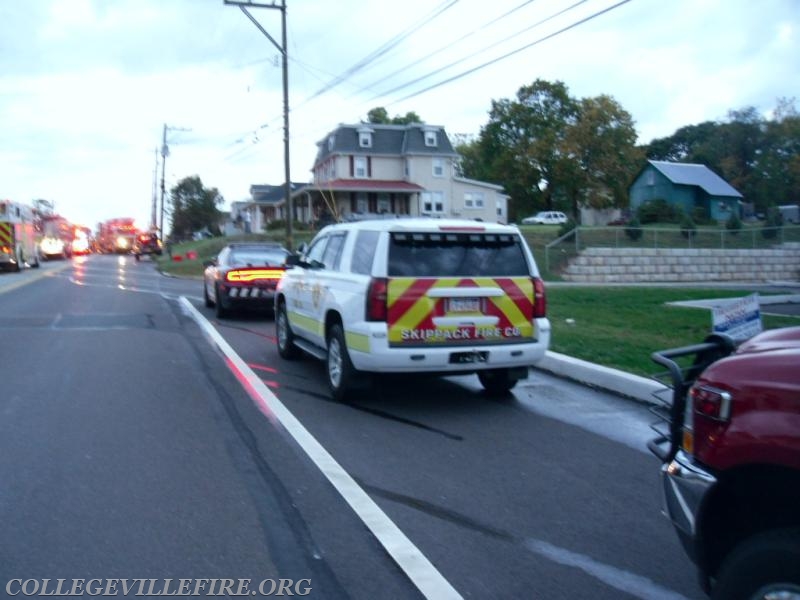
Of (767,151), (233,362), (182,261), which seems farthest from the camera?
(767,151)

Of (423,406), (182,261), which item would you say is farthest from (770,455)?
(182,261)

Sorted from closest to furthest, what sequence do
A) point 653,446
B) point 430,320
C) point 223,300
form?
point 653,446 → point 430,320 → point 223,300

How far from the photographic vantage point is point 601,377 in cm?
955

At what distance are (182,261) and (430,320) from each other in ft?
144

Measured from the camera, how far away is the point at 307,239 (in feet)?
139

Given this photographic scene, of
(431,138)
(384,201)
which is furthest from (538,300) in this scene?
(431,138)

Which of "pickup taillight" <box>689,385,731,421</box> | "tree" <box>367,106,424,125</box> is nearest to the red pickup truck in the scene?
"pickup taillight" <box>689,385,731,421</box>

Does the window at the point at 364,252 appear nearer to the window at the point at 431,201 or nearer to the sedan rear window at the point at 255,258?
the sedan rear window at the point at 255,258

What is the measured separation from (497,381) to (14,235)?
37551mm

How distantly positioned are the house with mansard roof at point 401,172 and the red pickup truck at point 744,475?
51.5 metres

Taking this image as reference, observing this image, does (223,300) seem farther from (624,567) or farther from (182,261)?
(182,261)

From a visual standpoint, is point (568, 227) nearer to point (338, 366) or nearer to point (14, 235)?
point (338, 366)

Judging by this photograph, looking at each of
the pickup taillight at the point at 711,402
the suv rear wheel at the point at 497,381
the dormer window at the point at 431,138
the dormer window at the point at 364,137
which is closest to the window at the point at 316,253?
the suv rear wheel at the point at 497,381

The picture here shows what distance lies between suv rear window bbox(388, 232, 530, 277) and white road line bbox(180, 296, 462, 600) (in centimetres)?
188
